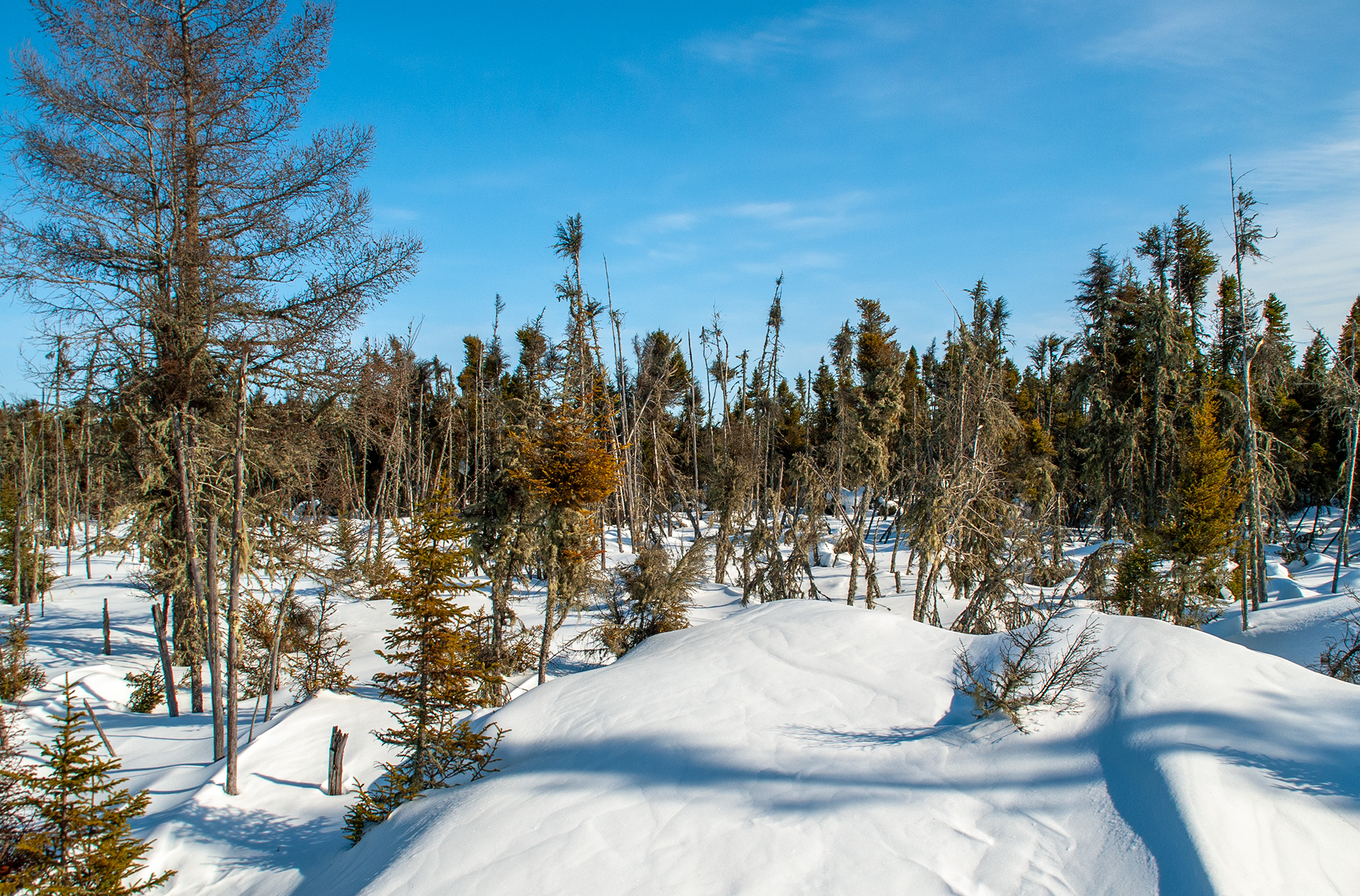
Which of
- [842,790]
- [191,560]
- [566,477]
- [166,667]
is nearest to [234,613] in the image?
[191,560]

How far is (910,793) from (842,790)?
22.3 inches

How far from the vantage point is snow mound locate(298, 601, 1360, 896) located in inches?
183

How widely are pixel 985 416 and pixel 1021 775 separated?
11224 millimetres

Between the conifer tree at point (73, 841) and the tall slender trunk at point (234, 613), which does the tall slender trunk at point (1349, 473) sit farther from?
the conifer tree at point (73, 841)

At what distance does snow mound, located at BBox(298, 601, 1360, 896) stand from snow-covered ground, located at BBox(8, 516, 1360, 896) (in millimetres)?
22

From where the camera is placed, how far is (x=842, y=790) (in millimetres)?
5758

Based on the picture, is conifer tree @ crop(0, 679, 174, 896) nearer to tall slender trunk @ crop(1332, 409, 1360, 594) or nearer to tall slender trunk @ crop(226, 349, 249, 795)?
tall slender trunk @ crop(226, 349, 249, 795)

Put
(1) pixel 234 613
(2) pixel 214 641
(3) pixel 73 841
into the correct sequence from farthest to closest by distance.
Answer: (2) pixel 214 641 → (1) pixel 234 613 → (3) pixel 73 841

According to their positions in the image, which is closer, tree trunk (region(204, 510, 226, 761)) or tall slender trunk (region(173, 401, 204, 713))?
tree trunk (region(204, 510, 226, 761))

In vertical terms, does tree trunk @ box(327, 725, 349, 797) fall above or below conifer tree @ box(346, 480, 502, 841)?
below

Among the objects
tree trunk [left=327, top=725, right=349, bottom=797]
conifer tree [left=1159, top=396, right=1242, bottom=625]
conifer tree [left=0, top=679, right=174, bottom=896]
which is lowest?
tree trunk [left=327, top=725, right=349, bottom=797]

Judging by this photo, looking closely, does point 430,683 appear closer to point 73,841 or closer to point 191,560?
point 73,841

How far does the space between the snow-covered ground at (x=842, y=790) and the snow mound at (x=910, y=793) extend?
0.07ft

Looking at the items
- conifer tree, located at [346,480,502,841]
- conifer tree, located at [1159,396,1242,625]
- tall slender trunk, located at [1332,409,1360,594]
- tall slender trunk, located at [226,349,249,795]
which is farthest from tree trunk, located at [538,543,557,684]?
tall slender trunk, located at [1332,409,1360,594]
